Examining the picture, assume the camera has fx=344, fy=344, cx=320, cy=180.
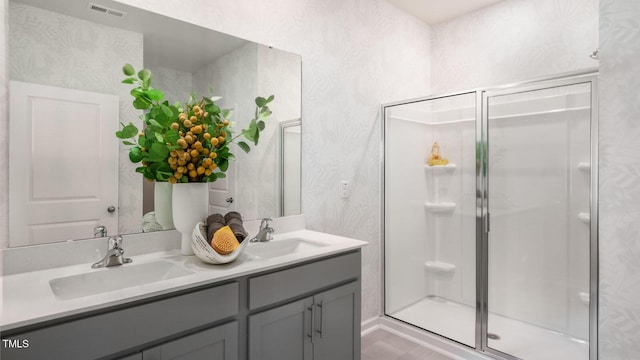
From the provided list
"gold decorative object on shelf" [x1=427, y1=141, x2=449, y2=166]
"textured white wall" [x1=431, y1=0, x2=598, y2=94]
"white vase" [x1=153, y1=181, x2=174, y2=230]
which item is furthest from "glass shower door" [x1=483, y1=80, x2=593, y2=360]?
"white vase" [x1=153, y1=181, x2=174, y2=230]

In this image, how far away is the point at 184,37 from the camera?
1.63 meters

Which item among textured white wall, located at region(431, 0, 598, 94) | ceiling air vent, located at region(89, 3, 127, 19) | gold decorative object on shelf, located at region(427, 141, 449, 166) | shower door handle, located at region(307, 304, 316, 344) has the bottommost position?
shower door handle, located at region(307, 304, 316, 344)

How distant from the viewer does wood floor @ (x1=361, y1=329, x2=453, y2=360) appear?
7.28ft

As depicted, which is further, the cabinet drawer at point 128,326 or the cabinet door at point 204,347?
the cabinet door at point 204,347

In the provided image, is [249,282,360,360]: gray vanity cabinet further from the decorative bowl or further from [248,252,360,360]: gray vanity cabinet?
the decorative bowl

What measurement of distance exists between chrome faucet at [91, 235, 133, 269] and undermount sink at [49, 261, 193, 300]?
24mm

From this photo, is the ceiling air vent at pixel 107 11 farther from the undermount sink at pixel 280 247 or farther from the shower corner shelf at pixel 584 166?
the shower corner shelf at pixel 584 166

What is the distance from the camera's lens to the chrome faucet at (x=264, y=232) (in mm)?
1800

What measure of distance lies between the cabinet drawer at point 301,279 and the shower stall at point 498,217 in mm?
1038

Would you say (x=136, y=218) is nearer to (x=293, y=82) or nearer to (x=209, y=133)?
(x=209, y=133)

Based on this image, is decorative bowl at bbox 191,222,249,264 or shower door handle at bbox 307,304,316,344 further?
shower door handle at bbox 307,304,316,344

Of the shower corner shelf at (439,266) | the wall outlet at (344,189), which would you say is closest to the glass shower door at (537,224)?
the shower corner shelf at (439,266)

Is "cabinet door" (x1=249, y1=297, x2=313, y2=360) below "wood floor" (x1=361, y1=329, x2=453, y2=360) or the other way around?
the other way around

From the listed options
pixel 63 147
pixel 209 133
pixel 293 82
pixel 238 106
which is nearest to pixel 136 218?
pixel 63 147
